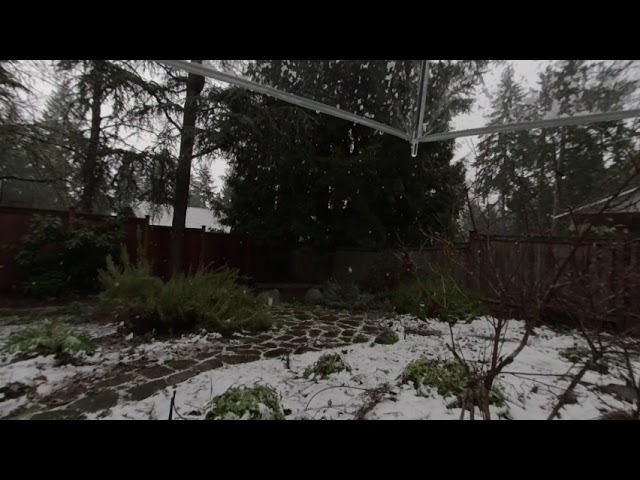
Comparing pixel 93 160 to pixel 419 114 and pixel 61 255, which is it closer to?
pixel 61 255

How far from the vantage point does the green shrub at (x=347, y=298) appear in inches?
208

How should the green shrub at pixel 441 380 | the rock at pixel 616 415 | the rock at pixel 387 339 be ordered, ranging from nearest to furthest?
the rock at pixel 616 415 < the green shrub at pixel 441 380 < the rock at pixel 387 339

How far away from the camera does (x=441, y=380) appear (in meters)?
2.03

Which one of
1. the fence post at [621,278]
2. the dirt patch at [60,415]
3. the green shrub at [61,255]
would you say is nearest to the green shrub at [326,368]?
the dirt patch at [60,415]

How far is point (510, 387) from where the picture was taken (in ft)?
6.86

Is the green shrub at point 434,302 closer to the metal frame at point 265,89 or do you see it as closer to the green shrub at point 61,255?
→ the metal frame at point 265,89

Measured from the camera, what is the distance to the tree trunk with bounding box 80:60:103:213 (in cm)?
584

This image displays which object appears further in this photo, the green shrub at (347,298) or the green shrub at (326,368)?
the green shrub at (347,298)

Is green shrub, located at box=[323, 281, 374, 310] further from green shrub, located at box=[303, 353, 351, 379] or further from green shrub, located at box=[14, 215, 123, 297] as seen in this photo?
green shrub, located at box=[14, 215, 123, 297]

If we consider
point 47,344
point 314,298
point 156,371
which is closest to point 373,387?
point 156,371

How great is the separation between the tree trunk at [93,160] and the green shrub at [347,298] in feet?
19.6

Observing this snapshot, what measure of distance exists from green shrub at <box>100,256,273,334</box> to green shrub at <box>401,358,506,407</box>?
2.15 meters
